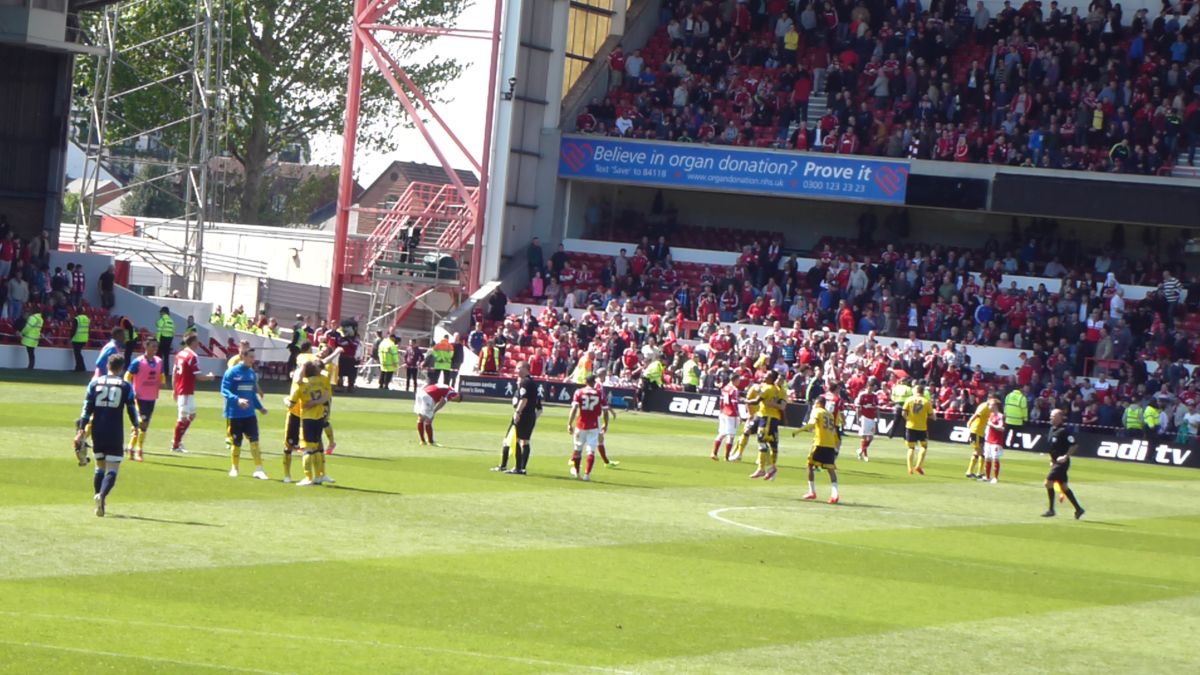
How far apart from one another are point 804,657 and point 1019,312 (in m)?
37.0

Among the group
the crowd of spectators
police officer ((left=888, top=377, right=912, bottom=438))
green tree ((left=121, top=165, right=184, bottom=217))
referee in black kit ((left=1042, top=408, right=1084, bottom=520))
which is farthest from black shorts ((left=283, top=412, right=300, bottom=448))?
green tree ((left=121, top=165, right=184, bottom=217))

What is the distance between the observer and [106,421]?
1648 cm

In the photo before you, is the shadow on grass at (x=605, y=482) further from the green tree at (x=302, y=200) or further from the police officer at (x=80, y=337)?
the green tree at (x=302, y=200)

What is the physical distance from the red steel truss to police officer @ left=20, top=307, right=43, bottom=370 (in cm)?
1658

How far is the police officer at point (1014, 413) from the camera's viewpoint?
43.6 m

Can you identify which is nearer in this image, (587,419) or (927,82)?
(587,419)

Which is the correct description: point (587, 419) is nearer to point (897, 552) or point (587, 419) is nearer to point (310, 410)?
point (310, 410)

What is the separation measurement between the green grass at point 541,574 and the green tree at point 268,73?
5098 centimetres

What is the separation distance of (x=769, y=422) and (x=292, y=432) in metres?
9.95

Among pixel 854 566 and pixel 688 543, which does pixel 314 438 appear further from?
pixel 854 566

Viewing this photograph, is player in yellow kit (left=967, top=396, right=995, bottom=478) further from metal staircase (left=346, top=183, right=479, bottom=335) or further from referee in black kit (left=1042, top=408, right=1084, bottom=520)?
metal staircase (left=346, top=183, right=479, bottom=335)

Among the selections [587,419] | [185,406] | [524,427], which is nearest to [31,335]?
[185,406]

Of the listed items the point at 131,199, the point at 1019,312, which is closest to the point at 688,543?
the point at 1019,312

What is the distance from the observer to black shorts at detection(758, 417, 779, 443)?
94.0ft
